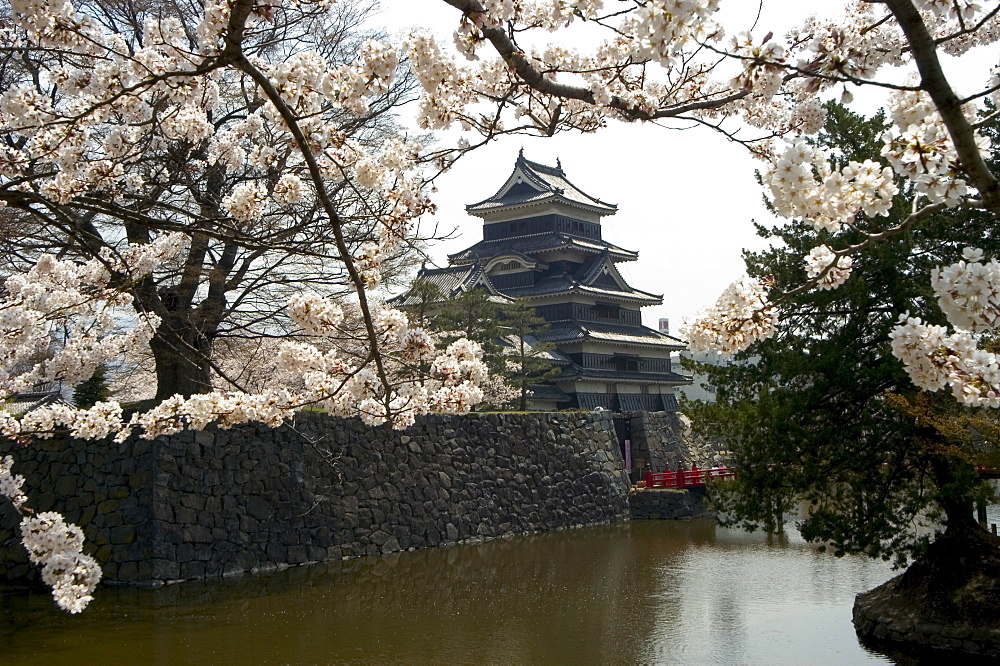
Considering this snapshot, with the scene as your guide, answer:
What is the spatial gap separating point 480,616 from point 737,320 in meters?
5.94

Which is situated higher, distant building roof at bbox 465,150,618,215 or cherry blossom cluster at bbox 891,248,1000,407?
distant building roof at bbox 465,150,618,215

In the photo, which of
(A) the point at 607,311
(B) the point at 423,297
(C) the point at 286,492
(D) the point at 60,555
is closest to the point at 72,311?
(D) the point at 60,555

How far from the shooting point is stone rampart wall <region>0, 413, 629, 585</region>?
927 cm

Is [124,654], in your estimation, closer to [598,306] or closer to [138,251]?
[138,251]

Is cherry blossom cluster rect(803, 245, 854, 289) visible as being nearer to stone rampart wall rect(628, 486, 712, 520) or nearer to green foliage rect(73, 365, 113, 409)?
green foliage rect(73, 365, 113, 409)

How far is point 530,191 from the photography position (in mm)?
24406

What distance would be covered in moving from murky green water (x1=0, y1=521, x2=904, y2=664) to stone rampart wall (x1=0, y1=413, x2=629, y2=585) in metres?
0.46

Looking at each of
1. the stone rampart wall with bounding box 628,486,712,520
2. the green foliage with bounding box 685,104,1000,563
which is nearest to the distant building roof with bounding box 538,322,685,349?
the stone rampart wall with bounding box 628,486,712,520

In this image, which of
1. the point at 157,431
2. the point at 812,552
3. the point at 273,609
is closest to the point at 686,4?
the point at 157,431

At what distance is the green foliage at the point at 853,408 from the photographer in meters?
6.91

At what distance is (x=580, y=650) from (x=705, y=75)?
4.80m

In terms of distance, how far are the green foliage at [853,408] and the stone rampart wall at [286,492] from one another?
3.74 m

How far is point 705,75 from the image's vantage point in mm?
3404

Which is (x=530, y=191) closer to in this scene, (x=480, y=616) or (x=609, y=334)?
(x=609, y=334)
